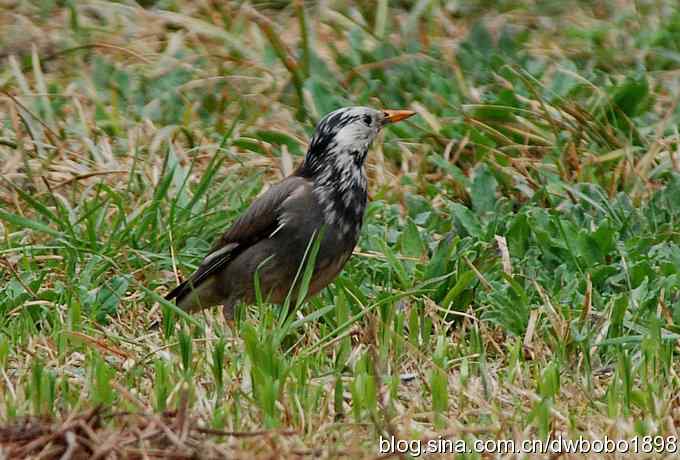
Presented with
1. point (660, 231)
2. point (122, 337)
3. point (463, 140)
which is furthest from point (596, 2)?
point (122, 337)

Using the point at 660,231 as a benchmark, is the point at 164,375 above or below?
above

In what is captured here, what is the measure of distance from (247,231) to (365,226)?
901mm

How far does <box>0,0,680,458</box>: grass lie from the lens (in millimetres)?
4562

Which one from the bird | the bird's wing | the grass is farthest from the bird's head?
the grass

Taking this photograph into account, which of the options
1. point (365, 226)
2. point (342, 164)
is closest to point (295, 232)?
point (342, 164)

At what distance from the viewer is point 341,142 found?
6.02 metres

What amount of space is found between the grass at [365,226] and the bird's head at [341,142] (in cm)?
39

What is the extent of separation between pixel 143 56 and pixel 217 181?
1484 millimetres

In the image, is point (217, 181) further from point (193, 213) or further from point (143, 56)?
point (143, 56)

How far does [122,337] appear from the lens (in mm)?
5457

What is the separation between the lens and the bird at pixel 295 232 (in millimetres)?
5688

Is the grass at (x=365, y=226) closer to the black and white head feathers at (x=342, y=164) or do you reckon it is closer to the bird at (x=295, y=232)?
the bird at (x=295, y=232)

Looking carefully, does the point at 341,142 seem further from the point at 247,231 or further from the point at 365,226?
the point at 365,226

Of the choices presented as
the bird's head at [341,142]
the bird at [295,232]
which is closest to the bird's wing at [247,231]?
the bird at [295,232]
